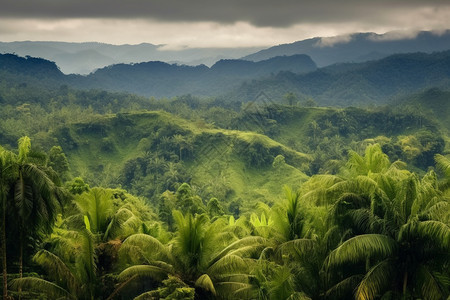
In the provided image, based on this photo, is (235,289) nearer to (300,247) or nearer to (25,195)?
(300,247)

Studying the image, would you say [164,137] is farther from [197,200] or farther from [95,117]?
[197,200]

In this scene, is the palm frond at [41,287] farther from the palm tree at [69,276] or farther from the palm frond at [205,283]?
the palm frond at [205,283]

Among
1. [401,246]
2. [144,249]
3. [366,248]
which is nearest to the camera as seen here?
[366,248]

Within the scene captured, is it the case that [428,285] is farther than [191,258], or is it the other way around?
[191,258]

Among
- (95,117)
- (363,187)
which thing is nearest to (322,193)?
(363,187)

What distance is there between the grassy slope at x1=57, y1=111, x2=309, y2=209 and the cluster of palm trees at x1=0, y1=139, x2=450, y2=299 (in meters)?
62.7

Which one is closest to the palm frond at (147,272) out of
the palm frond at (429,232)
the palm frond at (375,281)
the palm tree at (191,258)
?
the palm tree at (191,258)

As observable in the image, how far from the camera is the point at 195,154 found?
353ft

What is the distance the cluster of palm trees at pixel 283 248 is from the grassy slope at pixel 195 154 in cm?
6273

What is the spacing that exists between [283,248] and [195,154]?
90.9m

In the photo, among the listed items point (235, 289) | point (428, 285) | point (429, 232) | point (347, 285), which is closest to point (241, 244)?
point (235, 289)

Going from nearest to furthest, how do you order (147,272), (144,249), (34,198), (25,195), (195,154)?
(25,195)
(34,198)
(147,272)
(144,249)
(195,154)

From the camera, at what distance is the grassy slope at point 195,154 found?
313 feet

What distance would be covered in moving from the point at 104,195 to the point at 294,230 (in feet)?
25.9
